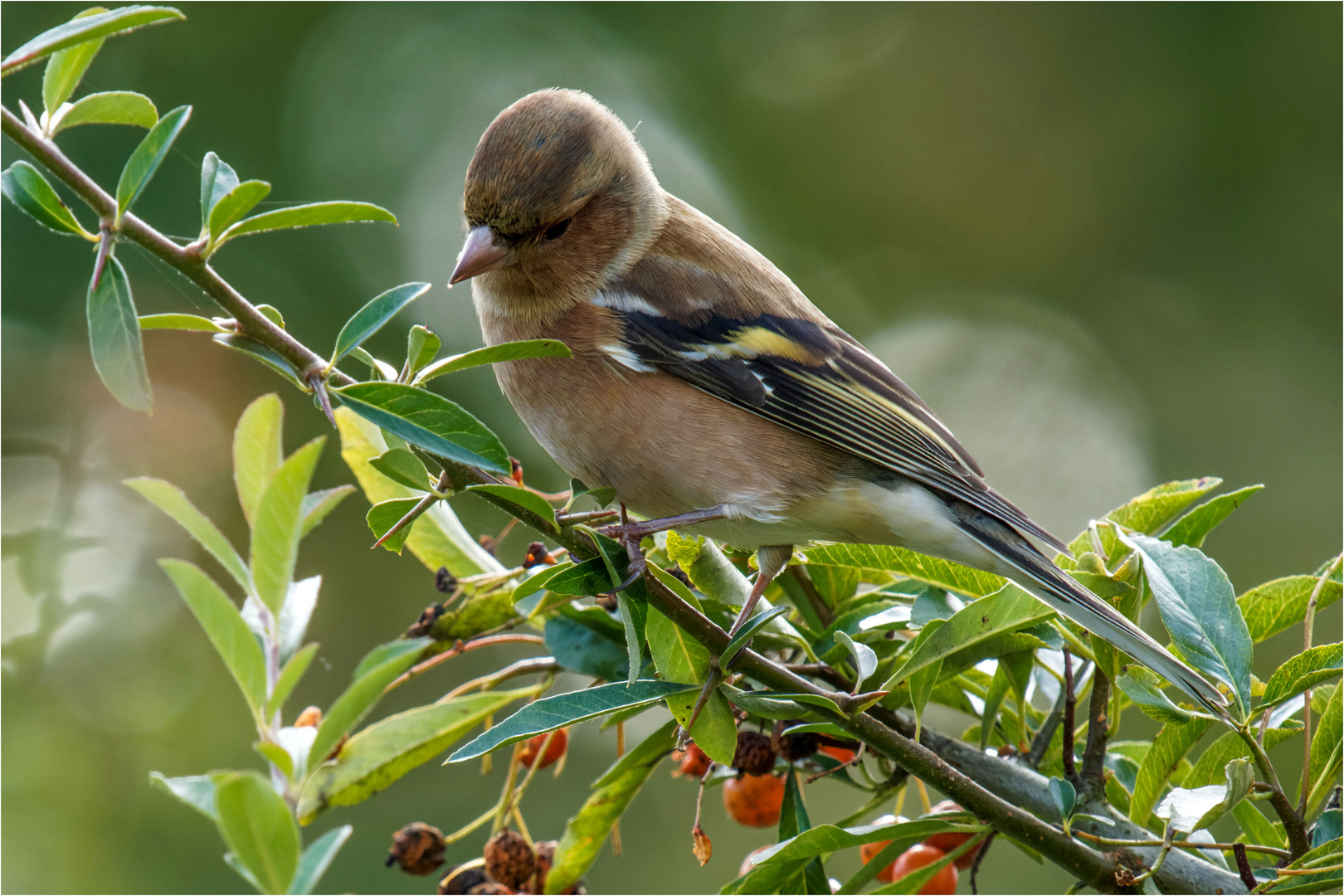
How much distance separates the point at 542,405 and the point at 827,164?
5406mm

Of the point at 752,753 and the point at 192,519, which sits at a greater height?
the point at 192,519

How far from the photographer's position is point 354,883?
4520 mm

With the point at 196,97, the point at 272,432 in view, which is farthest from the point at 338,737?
the point at 196,97

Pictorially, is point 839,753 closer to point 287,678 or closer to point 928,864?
point 928,864

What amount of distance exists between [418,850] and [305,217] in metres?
1.42

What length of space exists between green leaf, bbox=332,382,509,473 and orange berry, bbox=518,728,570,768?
3.40 feet

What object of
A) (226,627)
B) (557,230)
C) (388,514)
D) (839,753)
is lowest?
(839,753)

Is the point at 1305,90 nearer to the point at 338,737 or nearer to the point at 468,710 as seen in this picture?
the point at 468,710

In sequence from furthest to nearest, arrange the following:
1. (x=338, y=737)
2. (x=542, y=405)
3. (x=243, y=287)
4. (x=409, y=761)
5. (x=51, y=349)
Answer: (x=243, y=287)
(x=51, y=349)
(x=542, y=405)
(x=409, y=761)
(x=338, y=737)

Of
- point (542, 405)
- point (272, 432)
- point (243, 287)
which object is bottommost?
point (272, 432)

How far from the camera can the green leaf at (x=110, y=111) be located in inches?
50.5

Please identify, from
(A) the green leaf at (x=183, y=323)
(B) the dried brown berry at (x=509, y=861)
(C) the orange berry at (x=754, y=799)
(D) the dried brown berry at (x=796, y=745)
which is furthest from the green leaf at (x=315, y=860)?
(C) the orange berry at (x=754, y=799)

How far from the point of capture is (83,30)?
43.4 inches

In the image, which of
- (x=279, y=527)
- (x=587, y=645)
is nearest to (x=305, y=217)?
(x=279, y=527)
